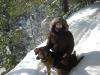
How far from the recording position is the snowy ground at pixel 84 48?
20.4 ft

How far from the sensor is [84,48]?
23.9 feet

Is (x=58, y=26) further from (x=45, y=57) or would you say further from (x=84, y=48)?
(x=84, y=48)

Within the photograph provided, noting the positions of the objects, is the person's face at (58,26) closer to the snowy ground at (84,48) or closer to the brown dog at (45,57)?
the brown dog at (45,57)

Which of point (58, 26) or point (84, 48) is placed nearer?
point (58, 26)

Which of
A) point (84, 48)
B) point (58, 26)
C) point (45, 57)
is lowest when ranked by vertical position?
point (45, 57)

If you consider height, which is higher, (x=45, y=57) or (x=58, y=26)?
(x=58, y=26)

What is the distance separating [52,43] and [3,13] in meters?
11.4

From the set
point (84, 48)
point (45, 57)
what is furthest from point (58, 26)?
point (84, 48)

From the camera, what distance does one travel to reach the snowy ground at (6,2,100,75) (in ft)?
20.4

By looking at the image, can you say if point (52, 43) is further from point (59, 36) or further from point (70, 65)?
point (70, 65)

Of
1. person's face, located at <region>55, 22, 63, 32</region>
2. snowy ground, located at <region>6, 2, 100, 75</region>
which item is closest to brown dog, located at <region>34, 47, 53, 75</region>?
snowy ground, located at <region>6, 2, 100, 75</region>

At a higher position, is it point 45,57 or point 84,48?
point 84,48

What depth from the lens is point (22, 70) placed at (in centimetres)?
694

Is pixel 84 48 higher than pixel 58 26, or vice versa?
pixel 58 26
